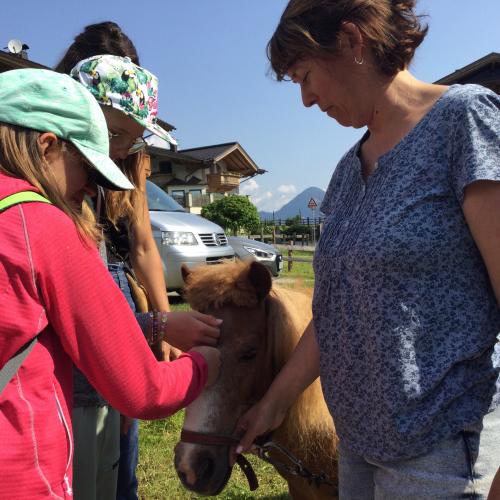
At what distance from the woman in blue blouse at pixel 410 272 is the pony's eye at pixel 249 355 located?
68cm

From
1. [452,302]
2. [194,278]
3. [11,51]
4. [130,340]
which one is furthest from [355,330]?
[11,51]

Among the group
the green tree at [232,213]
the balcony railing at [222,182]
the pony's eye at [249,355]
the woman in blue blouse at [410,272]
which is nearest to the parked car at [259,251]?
the pony's eye at [249,355]

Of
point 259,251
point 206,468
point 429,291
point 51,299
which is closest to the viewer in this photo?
point 51,299

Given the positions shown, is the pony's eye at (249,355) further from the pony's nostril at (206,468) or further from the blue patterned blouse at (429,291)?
the blue patterned blouse at (429,291)

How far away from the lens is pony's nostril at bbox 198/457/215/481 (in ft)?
6.52

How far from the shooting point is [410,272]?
127 centimetres

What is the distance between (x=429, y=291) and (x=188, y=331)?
99 centimetres

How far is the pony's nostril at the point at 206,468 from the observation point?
199 cm

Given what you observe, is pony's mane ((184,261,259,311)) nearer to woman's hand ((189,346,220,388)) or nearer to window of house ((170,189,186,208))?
woman's hand ((189,346,220,388))

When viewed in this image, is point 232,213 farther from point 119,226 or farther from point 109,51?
point 109,51

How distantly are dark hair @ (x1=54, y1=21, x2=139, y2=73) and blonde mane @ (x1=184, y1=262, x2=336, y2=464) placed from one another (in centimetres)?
111

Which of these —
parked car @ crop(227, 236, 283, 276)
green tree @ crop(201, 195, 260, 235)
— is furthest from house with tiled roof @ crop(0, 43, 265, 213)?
parked car @ crop(227, 236, 283, 276)

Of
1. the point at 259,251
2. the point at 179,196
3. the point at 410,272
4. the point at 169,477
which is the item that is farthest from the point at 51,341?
the point at 179,196

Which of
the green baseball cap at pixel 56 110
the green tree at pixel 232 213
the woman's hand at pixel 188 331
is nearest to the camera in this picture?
the green baseball cap at pixel 56 110
